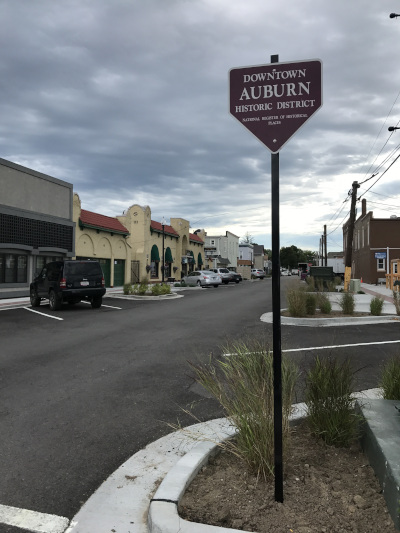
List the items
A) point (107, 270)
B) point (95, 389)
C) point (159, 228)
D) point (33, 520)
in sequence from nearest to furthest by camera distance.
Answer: point (33, 520) < point (95, 389) < point (107, 270) < point (159, 228)

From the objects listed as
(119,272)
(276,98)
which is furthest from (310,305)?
(119,272)

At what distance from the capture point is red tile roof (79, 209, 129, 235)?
31.5 m

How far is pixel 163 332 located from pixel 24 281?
16376 millimetres

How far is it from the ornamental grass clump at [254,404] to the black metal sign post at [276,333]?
0.72ft

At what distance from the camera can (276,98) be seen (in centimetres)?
314

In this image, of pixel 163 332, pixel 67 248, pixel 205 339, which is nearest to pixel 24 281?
pixel 67 248

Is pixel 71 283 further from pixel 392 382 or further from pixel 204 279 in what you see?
pixel 204 279

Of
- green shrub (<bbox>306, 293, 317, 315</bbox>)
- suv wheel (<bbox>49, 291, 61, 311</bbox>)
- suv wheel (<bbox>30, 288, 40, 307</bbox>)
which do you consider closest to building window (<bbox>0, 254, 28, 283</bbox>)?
suv wheel (<bbox>30, 288, 40, 307</bbox>)

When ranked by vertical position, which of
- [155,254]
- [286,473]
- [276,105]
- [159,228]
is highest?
[159,228]

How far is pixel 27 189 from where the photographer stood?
2461cm

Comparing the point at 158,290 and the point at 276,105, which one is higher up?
the point at 276,105

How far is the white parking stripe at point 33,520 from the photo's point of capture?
282cm

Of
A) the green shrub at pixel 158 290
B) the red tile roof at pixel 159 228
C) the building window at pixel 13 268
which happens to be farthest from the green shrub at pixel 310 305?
the red tile roof at pixel 159 228

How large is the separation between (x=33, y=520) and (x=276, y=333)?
2.12m
